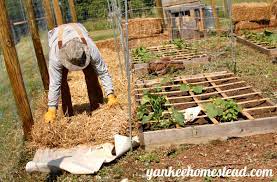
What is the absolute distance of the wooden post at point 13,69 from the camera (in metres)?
4.43

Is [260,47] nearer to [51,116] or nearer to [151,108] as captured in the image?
[151,108]

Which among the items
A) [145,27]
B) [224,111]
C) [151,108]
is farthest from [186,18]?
Result: [224,111]

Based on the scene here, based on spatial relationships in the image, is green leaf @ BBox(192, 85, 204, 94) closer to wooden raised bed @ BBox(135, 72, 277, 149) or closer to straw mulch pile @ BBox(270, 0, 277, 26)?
wooden raised bed @ BBox(135, 72, 277, 149)

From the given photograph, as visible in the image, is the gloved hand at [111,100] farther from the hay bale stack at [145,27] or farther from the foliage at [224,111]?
the hay bale stack at [145,27]

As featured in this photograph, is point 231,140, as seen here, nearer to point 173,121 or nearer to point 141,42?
point 173,121

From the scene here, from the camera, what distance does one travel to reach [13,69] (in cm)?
463

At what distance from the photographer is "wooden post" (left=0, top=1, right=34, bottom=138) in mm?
4430

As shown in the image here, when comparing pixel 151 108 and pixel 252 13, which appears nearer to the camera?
pixel 151 108

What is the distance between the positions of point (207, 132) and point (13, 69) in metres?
2.33

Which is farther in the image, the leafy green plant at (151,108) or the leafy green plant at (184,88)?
the leafy green plant at (184,88)

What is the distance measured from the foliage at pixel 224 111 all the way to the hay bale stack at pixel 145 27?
7773 millimetres

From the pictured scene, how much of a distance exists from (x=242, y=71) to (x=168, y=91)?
1772mm

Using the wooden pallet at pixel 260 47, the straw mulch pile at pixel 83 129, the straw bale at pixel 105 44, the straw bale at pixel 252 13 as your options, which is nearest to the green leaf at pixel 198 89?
the straw mulch pile at pixel 83 129

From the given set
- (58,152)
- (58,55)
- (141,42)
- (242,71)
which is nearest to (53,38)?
(58,55)
